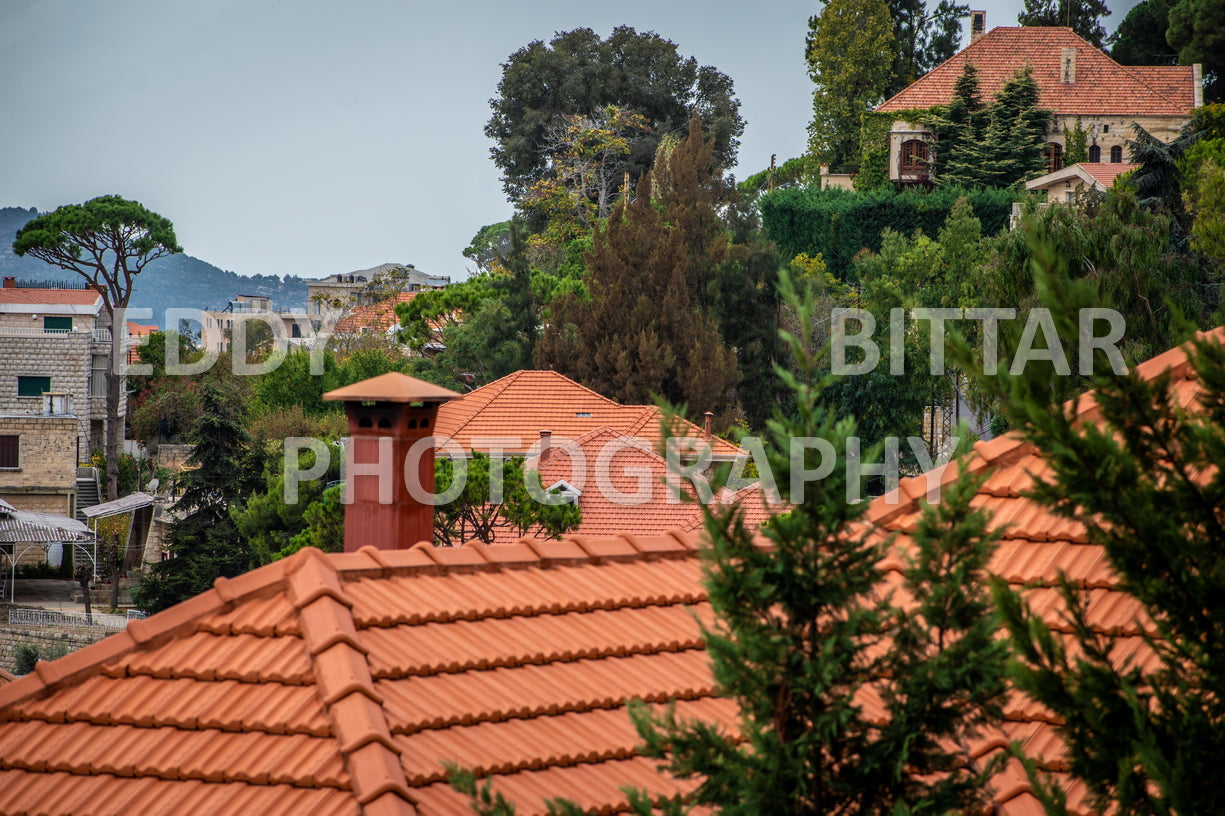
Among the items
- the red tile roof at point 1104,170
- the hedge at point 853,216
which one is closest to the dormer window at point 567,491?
the hedge at point 853,216

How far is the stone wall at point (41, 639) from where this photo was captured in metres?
27.6

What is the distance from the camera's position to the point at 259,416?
4653 cm

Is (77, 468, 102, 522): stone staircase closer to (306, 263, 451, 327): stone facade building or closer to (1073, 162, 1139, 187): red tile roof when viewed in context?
(306, 263, 451, 327): stone facade building

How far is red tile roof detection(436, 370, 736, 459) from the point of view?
31.1m

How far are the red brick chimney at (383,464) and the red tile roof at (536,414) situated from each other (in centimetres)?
2244

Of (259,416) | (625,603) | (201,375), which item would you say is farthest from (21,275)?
(625,603)

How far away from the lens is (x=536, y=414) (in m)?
32.7

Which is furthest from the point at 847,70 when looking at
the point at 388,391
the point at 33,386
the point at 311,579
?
the point at 311,579

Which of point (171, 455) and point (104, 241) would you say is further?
point (104, 241)

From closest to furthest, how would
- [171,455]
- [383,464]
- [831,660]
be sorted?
[831,660] → [383,464] → [171,455]

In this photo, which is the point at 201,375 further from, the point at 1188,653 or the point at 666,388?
the point at 1188,653

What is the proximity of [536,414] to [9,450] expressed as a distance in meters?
17.0

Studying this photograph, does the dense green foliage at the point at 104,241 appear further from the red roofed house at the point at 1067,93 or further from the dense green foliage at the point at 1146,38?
the dense green foliage at the point at 1146,38

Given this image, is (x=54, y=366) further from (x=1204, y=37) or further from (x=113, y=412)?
(x=1204, y=37)
